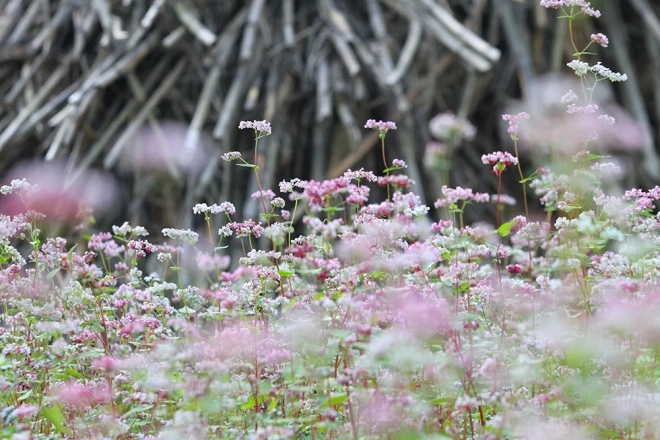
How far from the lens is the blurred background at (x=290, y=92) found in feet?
12.5

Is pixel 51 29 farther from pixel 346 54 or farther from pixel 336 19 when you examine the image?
pixel 346 54

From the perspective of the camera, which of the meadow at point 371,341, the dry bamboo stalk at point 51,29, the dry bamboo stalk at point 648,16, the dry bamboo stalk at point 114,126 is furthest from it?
the dry bamboo stalk at point 51,29

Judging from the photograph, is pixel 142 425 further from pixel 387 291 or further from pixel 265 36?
pixel 265 36

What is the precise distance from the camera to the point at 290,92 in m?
3.97

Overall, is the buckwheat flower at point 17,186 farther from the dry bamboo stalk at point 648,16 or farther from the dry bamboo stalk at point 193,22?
the dry bamboo stalk at point 648,16

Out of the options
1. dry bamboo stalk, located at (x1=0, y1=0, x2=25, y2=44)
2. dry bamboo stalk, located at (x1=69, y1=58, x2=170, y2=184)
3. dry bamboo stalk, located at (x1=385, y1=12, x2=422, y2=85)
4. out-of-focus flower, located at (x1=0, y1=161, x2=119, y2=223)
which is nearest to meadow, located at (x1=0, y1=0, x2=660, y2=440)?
dry bamboo stalk, located at (x1=385, y1=12, x2=422, y2=85)

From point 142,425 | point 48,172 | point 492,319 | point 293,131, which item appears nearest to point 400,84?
point 293,131

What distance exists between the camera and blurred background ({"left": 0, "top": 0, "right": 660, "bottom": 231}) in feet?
12.5

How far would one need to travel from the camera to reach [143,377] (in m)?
1.43

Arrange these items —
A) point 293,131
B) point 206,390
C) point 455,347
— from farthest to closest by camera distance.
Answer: point 293,131 → point 455,347 → point 206,390

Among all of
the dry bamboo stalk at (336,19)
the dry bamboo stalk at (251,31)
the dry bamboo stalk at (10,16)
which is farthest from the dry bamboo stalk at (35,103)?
the dry bamboo stalk at (336,19)

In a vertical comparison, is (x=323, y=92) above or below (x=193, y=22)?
below

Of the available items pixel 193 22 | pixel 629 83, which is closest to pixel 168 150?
pixel 193 22

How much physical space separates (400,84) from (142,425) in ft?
7.99
